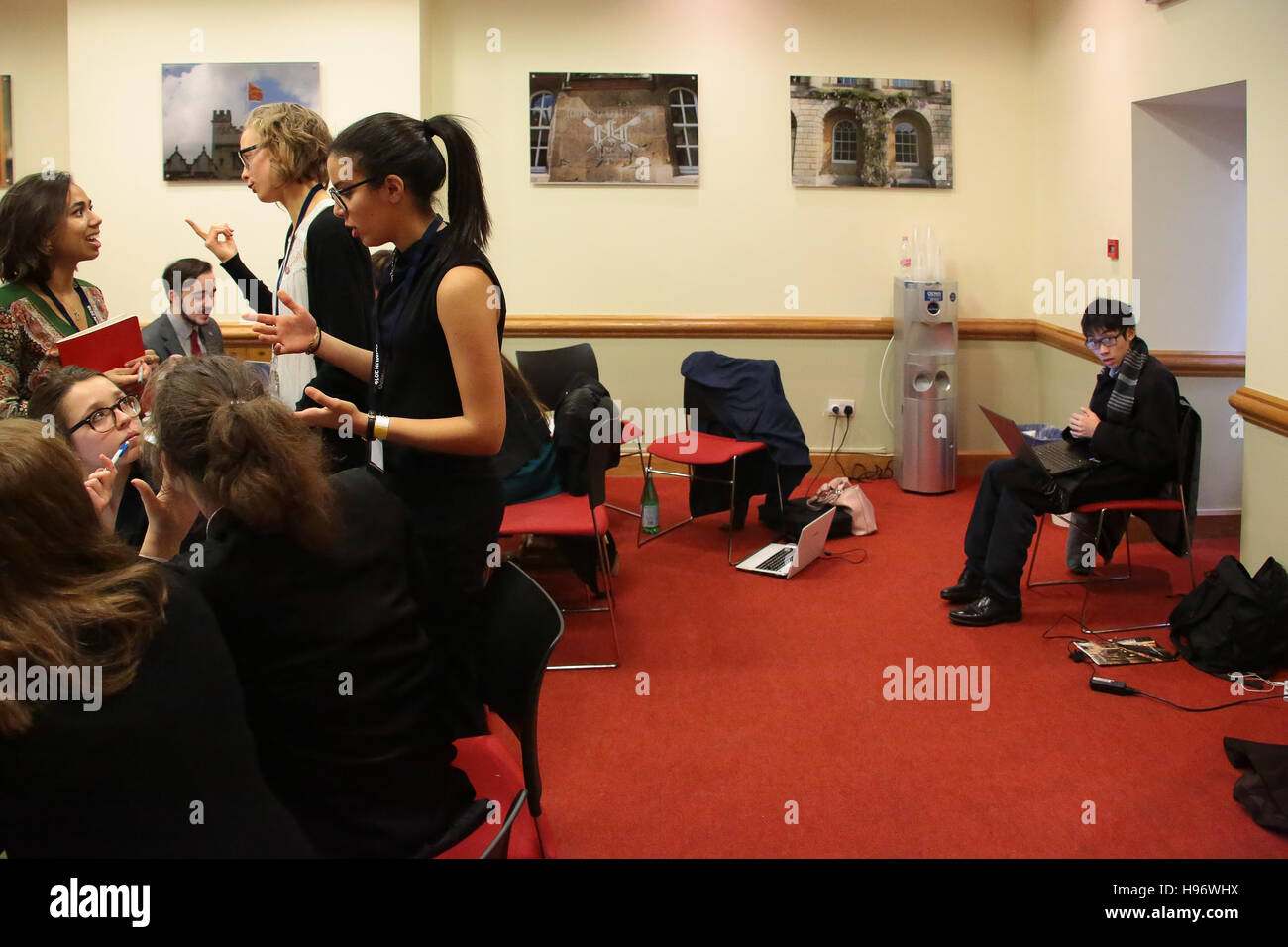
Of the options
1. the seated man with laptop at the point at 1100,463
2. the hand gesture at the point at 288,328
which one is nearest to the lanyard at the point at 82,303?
the hand gesture at the point at 288,328

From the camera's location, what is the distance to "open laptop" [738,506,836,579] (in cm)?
525

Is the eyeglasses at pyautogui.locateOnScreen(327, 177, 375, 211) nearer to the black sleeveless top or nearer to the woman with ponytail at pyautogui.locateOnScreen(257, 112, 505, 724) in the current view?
the woman with ponytail at pyautogui.locateOnScreen(257, 112, 505, 724)

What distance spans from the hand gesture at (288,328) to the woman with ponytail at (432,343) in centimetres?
1

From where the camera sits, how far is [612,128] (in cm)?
675

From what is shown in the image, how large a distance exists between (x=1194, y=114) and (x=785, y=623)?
3.20 metres

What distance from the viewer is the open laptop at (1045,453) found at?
4.50 metres

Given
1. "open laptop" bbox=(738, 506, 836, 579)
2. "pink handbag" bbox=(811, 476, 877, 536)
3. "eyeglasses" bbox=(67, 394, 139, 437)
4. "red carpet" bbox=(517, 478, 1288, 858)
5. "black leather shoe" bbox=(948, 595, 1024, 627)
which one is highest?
"eyeglasses" bbox=(67, 394, 139, 437)

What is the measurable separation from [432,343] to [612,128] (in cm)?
470

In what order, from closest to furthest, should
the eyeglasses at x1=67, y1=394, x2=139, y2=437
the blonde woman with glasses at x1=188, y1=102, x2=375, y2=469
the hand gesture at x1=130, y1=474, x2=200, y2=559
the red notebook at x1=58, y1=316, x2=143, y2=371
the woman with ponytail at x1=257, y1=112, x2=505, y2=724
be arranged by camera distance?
1. the hand gesture at x1=130, y1=474, x2=200, y2=559
2. the woman with ponytail at x1=257, y1=112, x2=505, y2=724
3. the eyeglasses at x1=67, y1=394, x2=139, y2=437
4. the blonde woman with glasses at x1=188, y1=102, x2=375, y2=469
5. the red notebook at x1=58, y1=316, x2=143, y2=371

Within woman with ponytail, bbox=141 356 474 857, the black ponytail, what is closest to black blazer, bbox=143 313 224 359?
the black ponytail

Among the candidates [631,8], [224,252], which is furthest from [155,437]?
[631,8]

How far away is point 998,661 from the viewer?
4.19 metres

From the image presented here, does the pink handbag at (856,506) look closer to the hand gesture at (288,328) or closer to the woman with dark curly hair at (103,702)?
the hand gesture at (288,328)
